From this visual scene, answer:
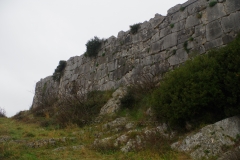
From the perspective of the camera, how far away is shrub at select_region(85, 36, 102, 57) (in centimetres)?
1744

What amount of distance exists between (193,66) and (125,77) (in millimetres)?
6597

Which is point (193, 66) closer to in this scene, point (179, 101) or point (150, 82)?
point (179, 101)

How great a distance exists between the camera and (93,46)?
17453 mm

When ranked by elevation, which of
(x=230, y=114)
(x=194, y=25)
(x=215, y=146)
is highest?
(x=194, y=25)

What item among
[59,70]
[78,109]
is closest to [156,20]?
[78,109]

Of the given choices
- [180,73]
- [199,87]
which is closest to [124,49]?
[180,73]

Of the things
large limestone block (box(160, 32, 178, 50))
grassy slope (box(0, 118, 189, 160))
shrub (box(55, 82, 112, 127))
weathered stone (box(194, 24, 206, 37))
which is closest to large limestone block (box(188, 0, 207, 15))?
weathered stone (box(194, 24, 206, 37))

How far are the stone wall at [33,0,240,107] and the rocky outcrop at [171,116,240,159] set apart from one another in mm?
4564

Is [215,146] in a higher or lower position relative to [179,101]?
lower

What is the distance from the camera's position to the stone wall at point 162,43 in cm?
1040

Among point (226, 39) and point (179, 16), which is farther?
point (179, 16)

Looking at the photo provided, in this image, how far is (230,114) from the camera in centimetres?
686

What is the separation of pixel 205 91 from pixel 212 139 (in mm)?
1356

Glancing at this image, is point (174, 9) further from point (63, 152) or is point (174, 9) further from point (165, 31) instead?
point (63, 152)
